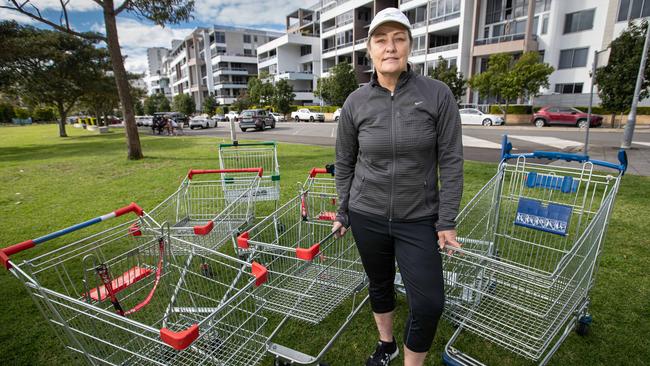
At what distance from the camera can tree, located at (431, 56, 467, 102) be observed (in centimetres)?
2600

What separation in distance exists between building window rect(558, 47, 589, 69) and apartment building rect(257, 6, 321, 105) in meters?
31.4

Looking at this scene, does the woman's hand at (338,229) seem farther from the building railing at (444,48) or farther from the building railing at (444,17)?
the building railing at (444,17)

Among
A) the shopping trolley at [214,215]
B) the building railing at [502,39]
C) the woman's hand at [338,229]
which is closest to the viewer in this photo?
the woman's hand at [338,229]

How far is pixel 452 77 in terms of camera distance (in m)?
26.1

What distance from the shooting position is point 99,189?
7.57 metres

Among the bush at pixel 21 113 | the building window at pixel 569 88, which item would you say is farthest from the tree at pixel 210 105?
the building window at pixel 569 88

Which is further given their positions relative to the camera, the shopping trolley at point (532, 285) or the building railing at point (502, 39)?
the building railing at point (502, 39)

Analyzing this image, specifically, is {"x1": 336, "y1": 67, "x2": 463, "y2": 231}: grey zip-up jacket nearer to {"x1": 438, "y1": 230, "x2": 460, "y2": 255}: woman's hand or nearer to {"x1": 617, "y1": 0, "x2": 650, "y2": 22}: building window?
{"x1": 438, "y1": 230, "x2": 460, "y2": 255}: woman's hand

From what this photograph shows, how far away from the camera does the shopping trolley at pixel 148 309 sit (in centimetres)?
159

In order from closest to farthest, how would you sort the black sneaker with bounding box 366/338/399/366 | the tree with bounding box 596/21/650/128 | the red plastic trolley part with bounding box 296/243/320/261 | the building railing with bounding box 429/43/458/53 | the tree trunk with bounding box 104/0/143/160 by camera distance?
1. the red plastic trolley part with bounding box 296/243/320/261
2. the black sneaker with bounding box 366/338/399/366
3. the tree trunk with bounding box 104/0/143/160
4. the tree with bounding box 596/21/650/128
5. the building railing with bounding box 429/43/458/53

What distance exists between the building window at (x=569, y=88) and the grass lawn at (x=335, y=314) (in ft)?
72.6

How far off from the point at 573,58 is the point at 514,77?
6516 mm

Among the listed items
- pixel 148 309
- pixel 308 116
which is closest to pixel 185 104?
pixel 308 116

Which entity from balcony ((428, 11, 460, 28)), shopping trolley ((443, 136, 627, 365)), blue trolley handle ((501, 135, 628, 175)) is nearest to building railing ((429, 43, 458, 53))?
balcony ((428, 11, 460, 28))
